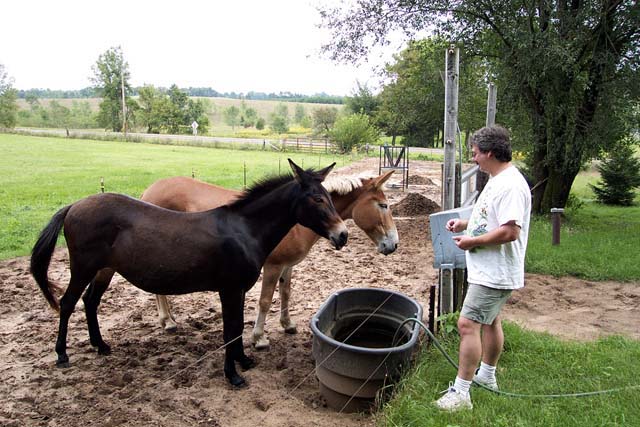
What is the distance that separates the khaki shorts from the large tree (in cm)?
758

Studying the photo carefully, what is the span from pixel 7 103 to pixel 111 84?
40.2 ft

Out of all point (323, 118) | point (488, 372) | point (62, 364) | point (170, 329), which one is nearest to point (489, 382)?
point (488, 372)

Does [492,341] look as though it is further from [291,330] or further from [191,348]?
[191,348]

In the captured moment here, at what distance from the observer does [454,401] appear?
9.95ft

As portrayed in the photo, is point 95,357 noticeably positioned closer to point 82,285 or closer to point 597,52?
point 82,285

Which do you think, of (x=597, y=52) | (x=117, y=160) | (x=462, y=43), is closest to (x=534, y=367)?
(x=597, y=52)

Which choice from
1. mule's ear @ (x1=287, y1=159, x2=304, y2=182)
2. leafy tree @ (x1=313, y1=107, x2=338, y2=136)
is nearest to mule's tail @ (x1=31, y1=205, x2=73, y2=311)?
mule's ear @ (x1=287, y1=159, x2=304, y2=182)

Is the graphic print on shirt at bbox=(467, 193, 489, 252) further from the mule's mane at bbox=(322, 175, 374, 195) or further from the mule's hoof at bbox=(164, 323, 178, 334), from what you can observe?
the mule's hoof at bbox=(164, 323, 178, 334)

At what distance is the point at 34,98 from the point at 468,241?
12561 cm

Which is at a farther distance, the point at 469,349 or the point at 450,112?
the point at 450,112

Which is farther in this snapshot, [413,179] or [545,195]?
[413,179]

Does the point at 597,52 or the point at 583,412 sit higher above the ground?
the point at 597,52

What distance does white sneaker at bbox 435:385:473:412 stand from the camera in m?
3.00

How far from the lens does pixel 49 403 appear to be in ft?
11.3
